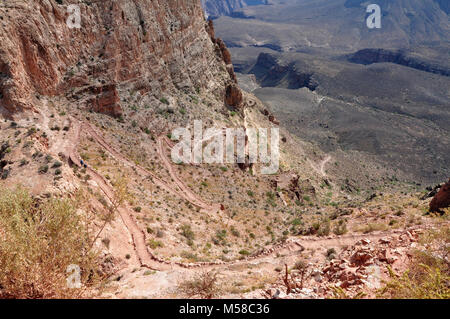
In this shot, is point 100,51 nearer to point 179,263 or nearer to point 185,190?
point 185,190

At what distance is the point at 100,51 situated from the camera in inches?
1086

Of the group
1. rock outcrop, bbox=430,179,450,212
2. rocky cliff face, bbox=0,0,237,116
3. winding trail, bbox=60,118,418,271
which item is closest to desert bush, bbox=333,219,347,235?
winding trail, bbox=60,118,418,271

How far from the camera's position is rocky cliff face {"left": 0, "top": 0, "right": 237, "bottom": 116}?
2094 cm

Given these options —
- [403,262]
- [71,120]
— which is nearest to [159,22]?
[71,120]

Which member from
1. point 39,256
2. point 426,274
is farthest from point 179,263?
point 426,274

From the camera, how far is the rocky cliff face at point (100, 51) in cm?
2094

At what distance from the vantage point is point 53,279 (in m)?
6.75

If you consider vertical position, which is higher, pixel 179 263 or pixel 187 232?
pixel 179 263

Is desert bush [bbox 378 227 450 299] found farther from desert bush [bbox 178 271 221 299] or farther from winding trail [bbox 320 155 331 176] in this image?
winding trail [bbox 320 155 331 176]

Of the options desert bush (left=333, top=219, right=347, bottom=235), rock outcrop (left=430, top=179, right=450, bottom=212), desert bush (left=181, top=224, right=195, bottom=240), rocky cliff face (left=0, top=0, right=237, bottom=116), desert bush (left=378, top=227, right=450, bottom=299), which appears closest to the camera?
desert bush (left=378, top=227, right=450, bottom=299)

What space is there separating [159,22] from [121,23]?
20.0 feet

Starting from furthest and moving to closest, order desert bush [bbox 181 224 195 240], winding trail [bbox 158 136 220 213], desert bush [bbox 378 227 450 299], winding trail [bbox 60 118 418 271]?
1. winding trail [bbox 158 136 220 213]
2. desert bush [bbox 181 224 195 240]
3. winding trail [bbox 60 118 418 271]
4. desert bush [bbox 378 227 450 299]

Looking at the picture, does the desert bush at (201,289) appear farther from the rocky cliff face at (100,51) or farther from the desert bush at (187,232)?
the rocky cliff face at (100,51)

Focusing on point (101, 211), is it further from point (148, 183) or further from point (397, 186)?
point (397, 186)
